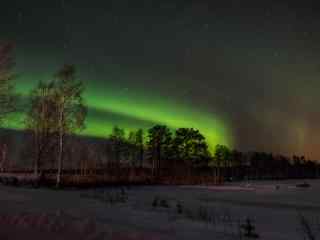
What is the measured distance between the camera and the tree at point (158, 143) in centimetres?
7831

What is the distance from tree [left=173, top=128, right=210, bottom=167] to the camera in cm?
7519

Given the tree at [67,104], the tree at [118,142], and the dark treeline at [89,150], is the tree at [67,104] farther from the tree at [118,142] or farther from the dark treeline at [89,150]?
the tree at [118,142]

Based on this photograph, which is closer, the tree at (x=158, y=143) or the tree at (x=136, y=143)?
the tree at (x=158, y=143)

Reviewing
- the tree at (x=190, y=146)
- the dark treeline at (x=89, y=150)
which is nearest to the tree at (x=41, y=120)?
the dark treeline at (x=89, y=150)

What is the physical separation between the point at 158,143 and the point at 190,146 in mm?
8129

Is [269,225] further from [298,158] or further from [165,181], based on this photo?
[298,158]

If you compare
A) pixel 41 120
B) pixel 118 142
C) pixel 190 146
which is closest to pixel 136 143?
pixel 118 142

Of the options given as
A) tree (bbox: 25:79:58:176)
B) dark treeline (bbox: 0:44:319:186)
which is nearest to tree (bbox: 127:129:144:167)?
dark treeline (bbox: 0:44:319:186)

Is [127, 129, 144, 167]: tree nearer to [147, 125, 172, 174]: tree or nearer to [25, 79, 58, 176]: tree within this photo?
[147, 125, 172, 174]: tree

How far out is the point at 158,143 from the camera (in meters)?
79.6

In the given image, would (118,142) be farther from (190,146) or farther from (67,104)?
(67,104)

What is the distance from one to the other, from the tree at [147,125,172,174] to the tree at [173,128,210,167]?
248 centimetres

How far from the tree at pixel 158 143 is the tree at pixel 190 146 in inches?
97.7

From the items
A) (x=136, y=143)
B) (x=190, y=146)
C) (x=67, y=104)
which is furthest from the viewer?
(x=136, y=143)
